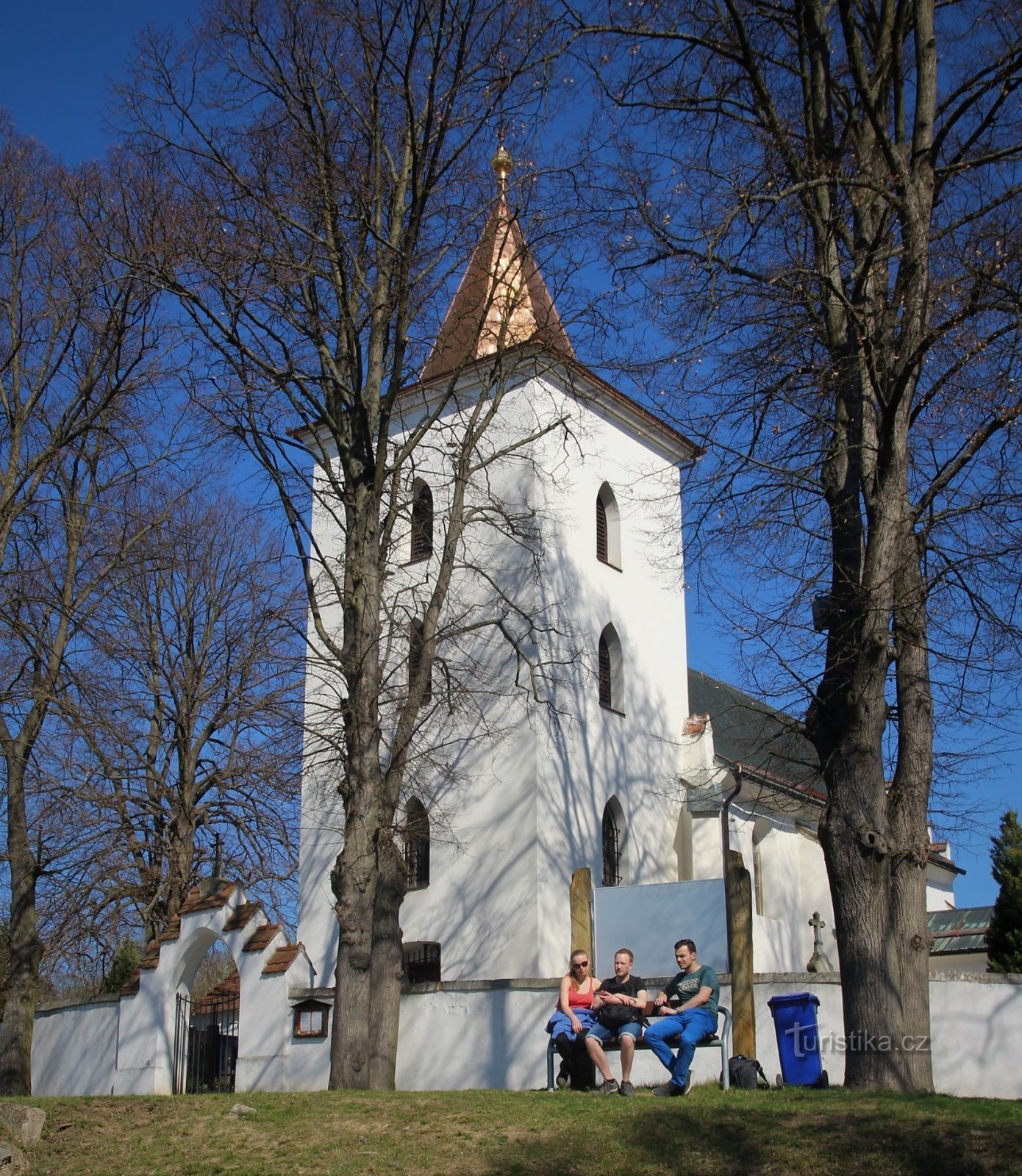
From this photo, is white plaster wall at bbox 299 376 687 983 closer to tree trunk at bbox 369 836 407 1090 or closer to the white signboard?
the white signboard

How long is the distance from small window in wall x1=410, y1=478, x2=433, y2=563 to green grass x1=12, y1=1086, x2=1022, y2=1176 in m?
16.2

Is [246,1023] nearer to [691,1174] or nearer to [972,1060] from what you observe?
[972,1060]

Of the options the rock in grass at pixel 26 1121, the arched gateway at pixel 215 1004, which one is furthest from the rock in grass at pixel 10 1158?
the arched gateway at pixel 215 1004

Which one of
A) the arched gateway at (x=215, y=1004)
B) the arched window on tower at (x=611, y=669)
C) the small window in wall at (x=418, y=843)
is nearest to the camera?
the arched gateway at (x=215, y=1004)

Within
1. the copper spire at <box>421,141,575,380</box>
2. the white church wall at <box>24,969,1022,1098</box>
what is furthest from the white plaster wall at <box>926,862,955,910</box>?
the copper spire at <box>421,141,575,380</box>

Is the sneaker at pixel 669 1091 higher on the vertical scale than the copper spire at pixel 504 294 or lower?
lower

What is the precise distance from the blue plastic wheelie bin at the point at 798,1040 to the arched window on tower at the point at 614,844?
40.5 feet

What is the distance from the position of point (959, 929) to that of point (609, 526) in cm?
1884

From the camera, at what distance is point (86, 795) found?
2403 cm

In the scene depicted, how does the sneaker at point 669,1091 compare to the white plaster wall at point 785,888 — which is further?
the white plaster wall at point 785,888

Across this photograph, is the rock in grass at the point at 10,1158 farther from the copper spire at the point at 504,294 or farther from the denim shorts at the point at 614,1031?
the copper spire at the point at 504,294

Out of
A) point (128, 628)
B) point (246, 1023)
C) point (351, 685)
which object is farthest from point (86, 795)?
point (351, 685)

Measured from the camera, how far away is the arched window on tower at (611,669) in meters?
26.2

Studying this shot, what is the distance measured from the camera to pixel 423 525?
26.4 m
